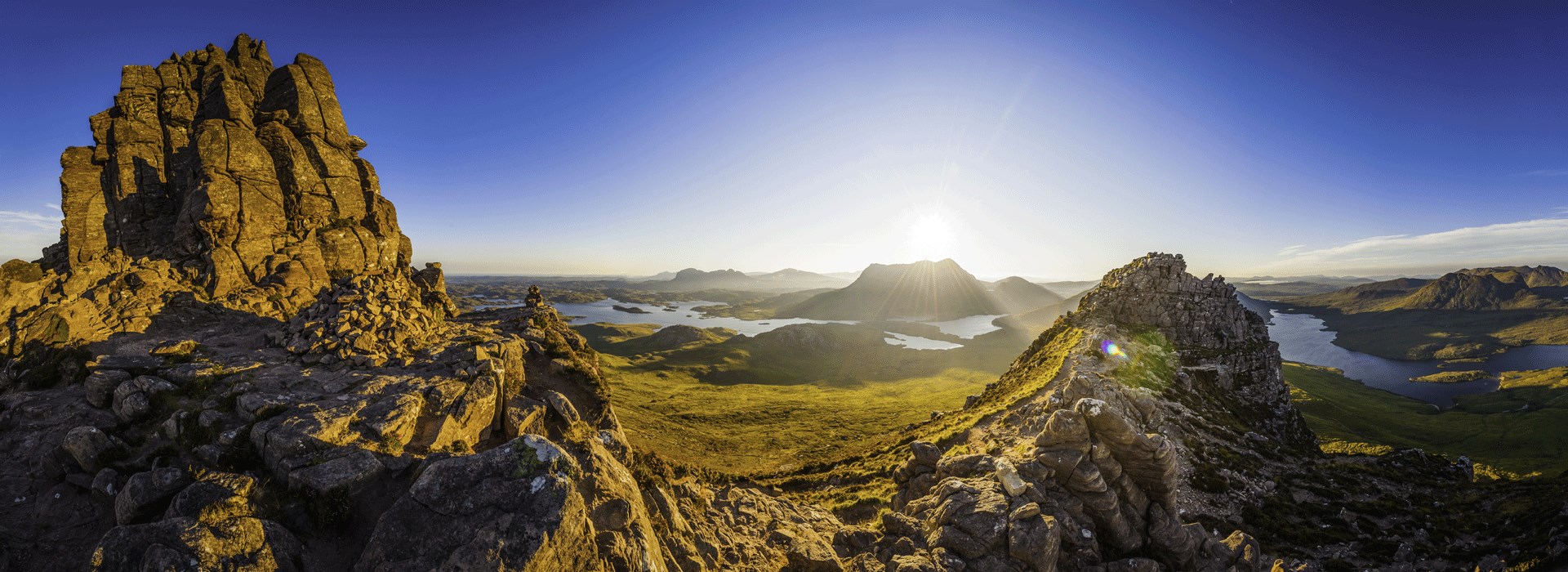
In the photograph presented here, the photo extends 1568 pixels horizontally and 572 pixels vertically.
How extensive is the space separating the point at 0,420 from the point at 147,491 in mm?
10952

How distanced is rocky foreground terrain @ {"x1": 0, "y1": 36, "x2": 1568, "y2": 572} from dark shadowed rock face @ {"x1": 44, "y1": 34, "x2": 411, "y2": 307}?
0.51 ft

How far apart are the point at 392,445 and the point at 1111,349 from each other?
53.1 meters

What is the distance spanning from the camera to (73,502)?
39.0 feet

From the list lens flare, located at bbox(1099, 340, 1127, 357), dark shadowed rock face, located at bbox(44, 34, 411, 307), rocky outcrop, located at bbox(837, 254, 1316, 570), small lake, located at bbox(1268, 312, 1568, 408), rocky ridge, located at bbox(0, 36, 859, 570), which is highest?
dark shadowed rock face, located at bbox(44, 34, 411, 307)

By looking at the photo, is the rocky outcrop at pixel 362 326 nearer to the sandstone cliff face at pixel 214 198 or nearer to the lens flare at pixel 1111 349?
the sandstone cliff face at pixel 214 198

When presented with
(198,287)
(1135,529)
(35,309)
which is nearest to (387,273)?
(198,287)

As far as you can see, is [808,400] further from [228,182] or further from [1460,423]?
[1460,423]

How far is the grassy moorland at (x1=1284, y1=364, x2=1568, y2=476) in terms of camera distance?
65188mm

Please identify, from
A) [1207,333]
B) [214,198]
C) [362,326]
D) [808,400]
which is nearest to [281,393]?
[362,326]

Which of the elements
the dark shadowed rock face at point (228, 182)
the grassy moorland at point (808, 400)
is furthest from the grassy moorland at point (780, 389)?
the dark shadowed rock face at point (228, 182)

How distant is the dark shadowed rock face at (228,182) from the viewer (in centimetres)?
2675

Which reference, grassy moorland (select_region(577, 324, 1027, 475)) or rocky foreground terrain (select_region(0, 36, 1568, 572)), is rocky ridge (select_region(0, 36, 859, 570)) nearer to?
rocky foreground terrain (select_region(0, 36, 1568, 572))

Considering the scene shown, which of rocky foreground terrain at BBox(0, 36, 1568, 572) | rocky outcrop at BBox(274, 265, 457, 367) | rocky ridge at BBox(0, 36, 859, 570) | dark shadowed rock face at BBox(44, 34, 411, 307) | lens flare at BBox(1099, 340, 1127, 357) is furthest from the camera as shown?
lens flare at BBox(1099, 340, 1127, 357)

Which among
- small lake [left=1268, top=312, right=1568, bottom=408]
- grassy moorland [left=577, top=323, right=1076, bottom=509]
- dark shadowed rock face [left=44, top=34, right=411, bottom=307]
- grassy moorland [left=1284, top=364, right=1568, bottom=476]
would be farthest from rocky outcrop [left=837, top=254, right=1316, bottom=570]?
→ small lake [left=1268, top=312, right=1568, bottom=408]
